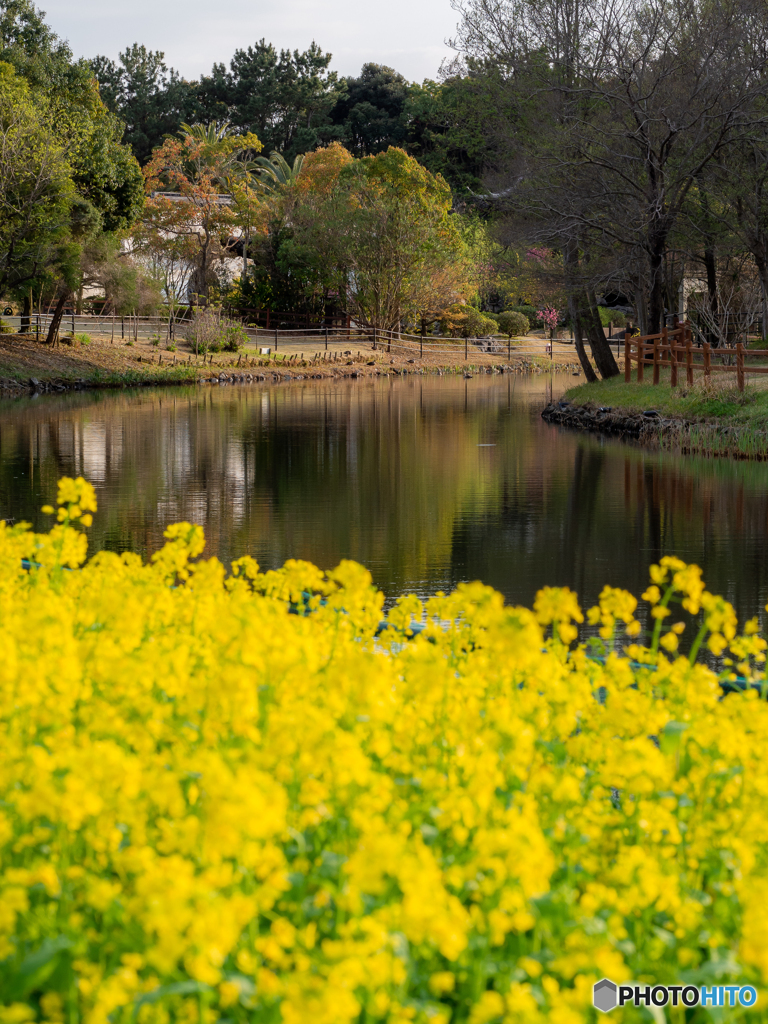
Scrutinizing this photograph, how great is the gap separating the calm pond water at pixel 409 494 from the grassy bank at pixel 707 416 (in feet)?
2.33

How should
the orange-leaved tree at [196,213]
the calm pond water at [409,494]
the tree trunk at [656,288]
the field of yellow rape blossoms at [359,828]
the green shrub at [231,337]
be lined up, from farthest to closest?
the orange-leaved tree at [196,213], the green shrub at [231,337], the tree trunk at [656,288], the calm pond water at [409,494], the field of yellow rape blossoms at [359,828]

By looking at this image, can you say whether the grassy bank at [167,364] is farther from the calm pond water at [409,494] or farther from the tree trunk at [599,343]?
the tree trunk at [599,343]

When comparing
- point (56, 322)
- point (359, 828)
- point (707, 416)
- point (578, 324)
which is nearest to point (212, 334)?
point (56, 322)

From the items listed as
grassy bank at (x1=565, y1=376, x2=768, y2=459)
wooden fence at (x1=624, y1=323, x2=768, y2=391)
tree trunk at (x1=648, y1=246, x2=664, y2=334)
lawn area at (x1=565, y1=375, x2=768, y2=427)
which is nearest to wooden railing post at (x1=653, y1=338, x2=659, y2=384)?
wooden fence at (x1=624, y1=323, x2=768, y2=391)

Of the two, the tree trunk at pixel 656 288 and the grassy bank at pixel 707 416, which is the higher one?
the tree trunk at pixel 656 288

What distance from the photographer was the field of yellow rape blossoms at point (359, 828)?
2.32 m

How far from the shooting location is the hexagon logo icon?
264 centimetres

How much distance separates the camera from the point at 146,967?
8.93ft

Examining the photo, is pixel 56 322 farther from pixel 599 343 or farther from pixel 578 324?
pixel 599 343

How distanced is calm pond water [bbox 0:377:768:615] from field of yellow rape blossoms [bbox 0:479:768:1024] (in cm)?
569

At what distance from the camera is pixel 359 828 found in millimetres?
2908

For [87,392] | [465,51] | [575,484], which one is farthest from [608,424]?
[87,392]

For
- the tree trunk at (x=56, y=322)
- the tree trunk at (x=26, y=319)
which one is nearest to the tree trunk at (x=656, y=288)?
the tree trunk at (x=56, y=322)

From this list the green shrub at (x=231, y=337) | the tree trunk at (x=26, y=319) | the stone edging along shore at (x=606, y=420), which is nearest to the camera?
the stone edging along shore at (x=606, y=420)
